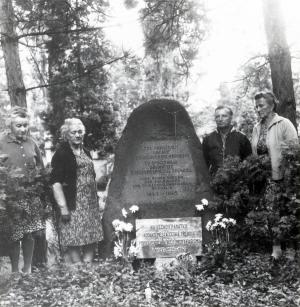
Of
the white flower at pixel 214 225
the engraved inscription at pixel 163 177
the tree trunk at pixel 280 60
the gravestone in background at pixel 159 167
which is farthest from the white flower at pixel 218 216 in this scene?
the tree trunk at pixel 280 60

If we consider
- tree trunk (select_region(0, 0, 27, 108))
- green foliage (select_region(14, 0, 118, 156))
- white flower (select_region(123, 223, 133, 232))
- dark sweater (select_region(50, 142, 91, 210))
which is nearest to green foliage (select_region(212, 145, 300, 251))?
white flower (select_region(123, 223, 133, 232))

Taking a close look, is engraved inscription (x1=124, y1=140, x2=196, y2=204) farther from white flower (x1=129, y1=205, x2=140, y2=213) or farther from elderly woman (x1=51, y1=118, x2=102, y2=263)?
elderly woman (x1=51, y1=118, x2=102, y2=263)

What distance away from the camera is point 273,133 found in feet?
18.1

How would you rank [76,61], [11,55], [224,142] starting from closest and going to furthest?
1. [224,142]
2. [11,55]
3. [76,61]

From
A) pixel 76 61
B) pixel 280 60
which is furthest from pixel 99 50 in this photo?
pixel 280 60

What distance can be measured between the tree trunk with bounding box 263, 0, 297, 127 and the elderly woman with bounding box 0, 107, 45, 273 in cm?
386

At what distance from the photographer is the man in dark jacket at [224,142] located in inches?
225

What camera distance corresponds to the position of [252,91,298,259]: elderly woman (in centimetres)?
546

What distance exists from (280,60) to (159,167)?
2.69m

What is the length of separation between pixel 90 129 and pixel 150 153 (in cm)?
471

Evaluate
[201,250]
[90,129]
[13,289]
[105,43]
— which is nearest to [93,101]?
[90,129]

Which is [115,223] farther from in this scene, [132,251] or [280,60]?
[280,60]

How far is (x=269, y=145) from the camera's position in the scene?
5551 millimetres

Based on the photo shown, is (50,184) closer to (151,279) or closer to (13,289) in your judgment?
(13,289)
